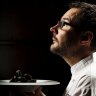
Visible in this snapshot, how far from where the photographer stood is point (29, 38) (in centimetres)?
264

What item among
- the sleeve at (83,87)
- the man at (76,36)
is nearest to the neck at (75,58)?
the man at (76,36)

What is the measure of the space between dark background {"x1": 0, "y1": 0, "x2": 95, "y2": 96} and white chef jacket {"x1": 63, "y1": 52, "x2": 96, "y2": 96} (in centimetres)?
123

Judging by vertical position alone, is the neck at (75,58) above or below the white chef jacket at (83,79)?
above

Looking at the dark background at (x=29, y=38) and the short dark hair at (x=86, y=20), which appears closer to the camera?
the short dark hair at (x=86, y=20)

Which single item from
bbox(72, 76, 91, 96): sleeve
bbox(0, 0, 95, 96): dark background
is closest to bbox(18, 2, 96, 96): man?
bbox(72, 76, 91, 96): sleeve

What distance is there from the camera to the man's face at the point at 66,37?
1523 millimetres

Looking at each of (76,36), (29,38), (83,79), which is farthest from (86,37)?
(29,38)

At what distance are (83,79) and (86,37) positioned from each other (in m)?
0.32

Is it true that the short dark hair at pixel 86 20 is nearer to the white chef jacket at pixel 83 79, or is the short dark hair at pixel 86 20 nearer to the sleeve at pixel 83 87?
the white chef jacket at pixel 83 79

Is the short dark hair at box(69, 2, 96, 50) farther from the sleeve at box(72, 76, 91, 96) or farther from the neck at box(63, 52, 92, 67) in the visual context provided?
the sleeve at box(72, 76, 91, 96)

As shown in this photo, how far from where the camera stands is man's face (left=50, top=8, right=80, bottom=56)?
1523 millimetres

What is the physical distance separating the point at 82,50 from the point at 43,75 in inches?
49.3

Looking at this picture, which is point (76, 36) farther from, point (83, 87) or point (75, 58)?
point (83, 87)

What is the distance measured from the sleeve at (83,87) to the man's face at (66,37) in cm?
27
